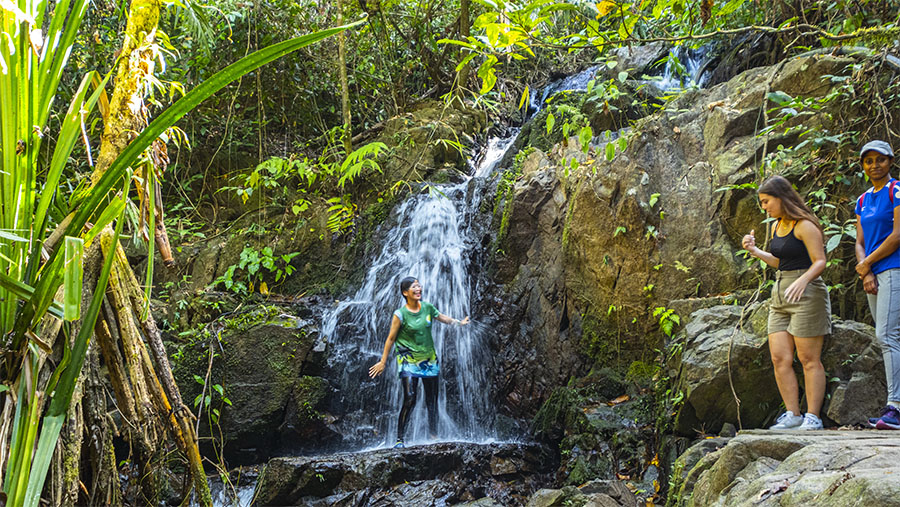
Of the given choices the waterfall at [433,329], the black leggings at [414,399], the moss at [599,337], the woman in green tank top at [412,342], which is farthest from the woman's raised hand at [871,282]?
the waterfall at [433,329]

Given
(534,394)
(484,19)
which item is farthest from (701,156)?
(484,19)

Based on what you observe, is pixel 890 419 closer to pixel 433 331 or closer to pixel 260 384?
pixel 433 331

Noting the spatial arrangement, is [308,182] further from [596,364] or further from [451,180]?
[596,364]

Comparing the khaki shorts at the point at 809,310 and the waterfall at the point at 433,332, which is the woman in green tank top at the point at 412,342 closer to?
the waterfall at the point at 433,332

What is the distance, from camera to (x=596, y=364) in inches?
253

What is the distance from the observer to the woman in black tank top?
3740 millimetres

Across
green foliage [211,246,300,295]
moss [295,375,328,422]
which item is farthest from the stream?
green foliage [211,246,300,295]

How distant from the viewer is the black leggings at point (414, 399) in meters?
5.77

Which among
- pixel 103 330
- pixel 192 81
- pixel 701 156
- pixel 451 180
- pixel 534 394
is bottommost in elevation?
pixel 534 394

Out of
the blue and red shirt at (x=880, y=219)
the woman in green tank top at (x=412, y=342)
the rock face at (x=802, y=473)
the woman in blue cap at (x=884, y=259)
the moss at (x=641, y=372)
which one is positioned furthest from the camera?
the moss at (x=641, y=372)

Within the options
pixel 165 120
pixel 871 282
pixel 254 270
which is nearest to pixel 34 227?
pixel 165 120

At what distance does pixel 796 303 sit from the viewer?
151 inches

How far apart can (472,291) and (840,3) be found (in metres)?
4.93

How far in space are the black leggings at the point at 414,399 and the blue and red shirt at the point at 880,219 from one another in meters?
3.74
